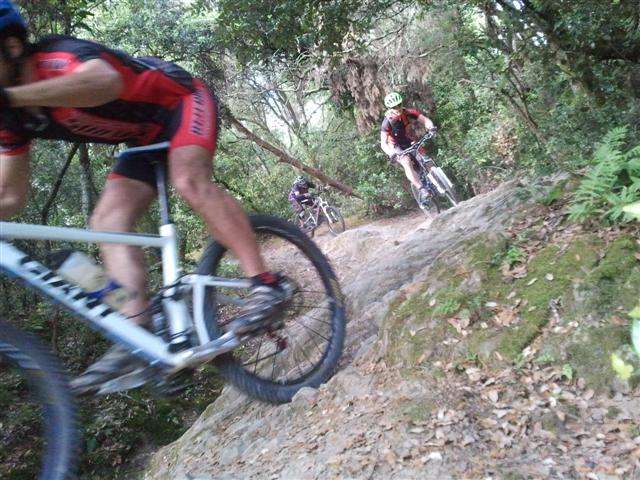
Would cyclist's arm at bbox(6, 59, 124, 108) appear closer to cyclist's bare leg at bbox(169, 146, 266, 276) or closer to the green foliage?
cyclist's bare leg at bbox(169, 146, 266, 276)

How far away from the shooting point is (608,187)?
315cm

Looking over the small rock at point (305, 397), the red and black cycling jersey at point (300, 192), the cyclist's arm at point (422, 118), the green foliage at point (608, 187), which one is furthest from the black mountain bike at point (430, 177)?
the small rock at point (305, 397)

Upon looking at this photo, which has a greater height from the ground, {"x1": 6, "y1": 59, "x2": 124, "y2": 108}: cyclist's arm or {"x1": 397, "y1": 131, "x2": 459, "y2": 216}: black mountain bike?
{"x1": 6, "y1": 59, "x2": 124, "y2": 108}: cyclist's arm

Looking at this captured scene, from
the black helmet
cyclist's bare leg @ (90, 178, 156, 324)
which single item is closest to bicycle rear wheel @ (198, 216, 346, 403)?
cyclist's bare leg @ (90, 178, 156, 324)

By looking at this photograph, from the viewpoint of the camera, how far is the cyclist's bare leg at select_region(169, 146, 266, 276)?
2.66 meters

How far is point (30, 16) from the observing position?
5.91 metres

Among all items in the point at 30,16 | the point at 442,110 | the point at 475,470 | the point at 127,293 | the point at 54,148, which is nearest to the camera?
the point at 475,470

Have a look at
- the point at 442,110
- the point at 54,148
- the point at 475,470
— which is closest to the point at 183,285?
the point at 475,470

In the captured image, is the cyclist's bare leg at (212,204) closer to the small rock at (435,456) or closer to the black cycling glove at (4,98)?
the black cycling glove at (4,98)

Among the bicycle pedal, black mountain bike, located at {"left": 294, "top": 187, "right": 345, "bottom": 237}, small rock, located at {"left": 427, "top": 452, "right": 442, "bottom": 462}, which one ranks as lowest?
small rock, located at {"left": 427, "top": 452, "right": 442, "bottom": 462}

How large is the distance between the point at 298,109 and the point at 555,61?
1823 centimetres

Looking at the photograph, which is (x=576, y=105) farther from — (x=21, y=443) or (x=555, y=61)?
(x=21, y=443)

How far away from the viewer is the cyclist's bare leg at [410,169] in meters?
9.36

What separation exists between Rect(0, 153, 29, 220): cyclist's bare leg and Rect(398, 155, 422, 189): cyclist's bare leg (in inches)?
285
